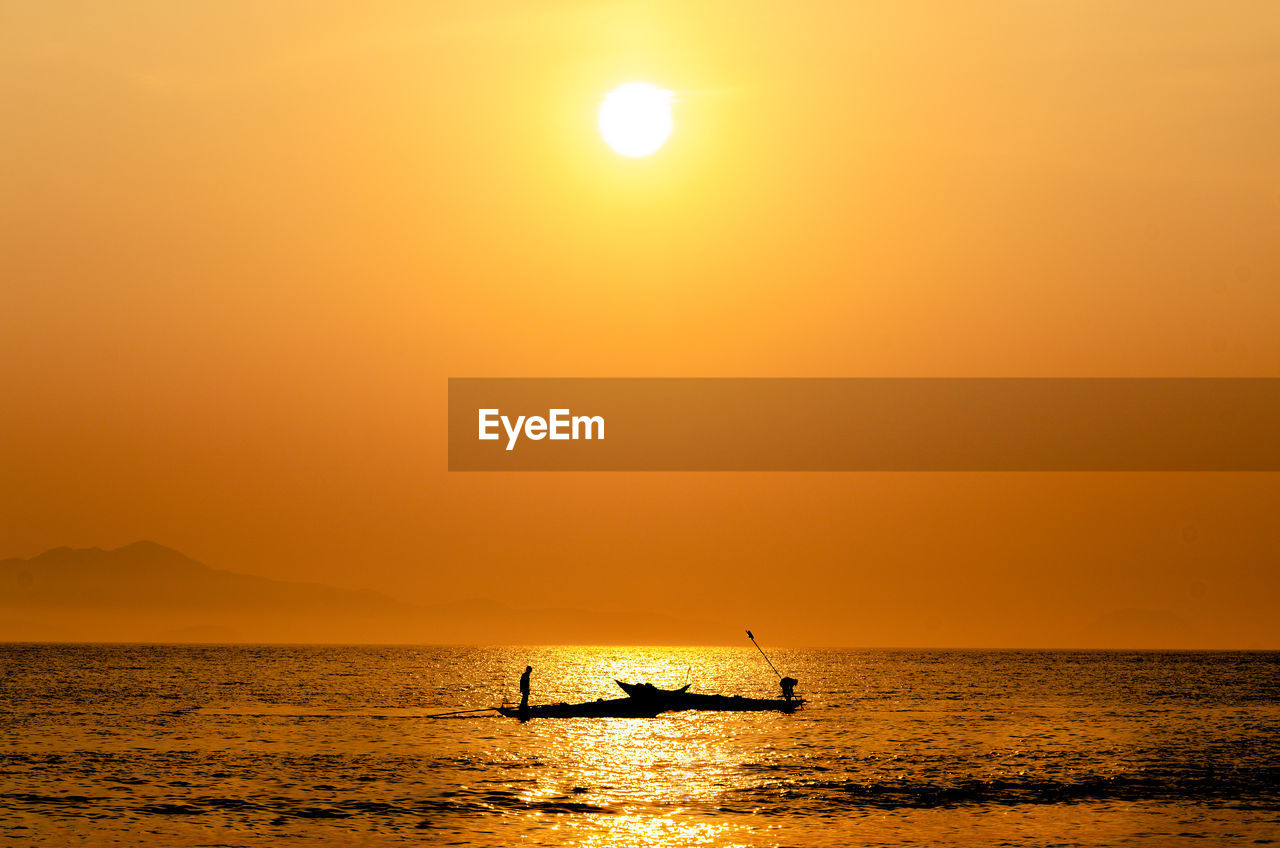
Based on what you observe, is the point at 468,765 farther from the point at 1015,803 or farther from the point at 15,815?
the point at 1015,803

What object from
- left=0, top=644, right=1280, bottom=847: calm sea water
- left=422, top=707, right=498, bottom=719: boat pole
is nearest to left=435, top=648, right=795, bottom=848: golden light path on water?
left=0, top=644, right=1280, bottom=847: calm sea water

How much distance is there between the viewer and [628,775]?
2087 inches

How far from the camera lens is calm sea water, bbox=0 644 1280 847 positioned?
4066 cm

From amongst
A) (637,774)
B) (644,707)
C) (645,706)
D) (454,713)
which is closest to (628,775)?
(637,774)

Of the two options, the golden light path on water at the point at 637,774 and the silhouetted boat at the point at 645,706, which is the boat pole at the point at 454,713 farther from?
the golden light path on water at the point at 637,774

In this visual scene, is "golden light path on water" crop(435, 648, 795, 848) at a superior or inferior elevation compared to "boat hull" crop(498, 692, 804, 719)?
inferior

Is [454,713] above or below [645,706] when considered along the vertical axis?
above

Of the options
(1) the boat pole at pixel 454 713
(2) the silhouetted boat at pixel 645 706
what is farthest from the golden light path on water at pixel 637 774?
(1) the boat pole at pixel 454 713

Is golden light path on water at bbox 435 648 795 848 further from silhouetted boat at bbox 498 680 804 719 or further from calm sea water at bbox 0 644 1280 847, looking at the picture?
silhouetted boat at bbox 498 680 804 719

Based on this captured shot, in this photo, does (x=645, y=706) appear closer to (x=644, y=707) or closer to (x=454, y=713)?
(x=644, y=707)

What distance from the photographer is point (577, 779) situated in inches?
2042

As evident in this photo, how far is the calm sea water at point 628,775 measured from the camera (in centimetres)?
4066

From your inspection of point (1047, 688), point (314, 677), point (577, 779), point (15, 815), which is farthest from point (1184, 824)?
point (314, 677)

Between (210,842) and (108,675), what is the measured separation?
442 feet
